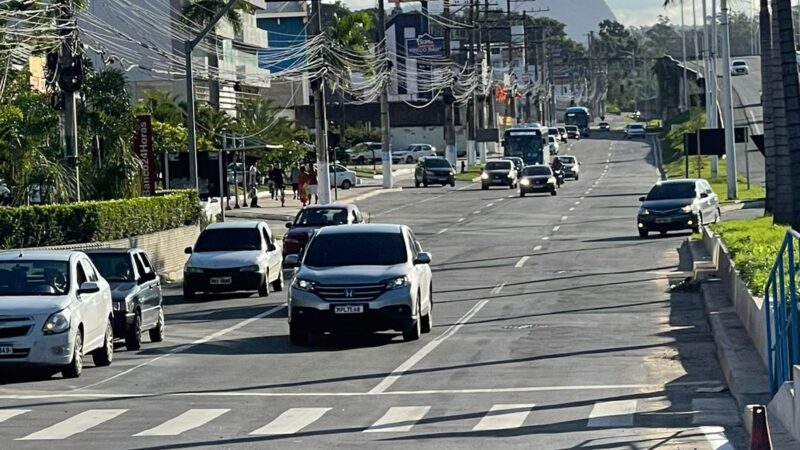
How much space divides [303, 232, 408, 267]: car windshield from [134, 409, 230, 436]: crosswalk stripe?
7945 millimetres

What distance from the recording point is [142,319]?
2508 centimetres

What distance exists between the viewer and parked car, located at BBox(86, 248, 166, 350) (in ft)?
80.6

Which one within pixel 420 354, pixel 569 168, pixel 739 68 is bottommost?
pixel 420 354

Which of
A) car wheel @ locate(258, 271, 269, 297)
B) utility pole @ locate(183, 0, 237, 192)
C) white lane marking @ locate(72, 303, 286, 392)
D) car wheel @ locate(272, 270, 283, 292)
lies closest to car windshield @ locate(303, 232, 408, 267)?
white lane marking @ locate(72, 303, 286, 392)

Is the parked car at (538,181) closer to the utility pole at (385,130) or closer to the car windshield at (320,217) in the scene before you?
the utility pole at (385,130)

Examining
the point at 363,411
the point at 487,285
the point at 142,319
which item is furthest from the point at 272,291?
the point at 363,411

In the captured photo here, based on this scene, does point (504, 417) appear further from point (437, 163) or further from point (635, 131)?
point (635, 131)

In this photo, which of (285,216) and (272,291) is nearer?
(272,291)

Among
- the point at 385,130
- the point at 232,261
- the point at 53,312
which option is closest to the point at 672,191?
the point at 232,261

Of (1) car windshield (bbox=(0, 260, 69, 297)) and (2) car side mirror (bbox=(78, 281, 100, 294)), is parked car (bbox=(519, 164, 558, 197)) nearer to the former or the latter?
(1) car windshield (bbox=(0, 260, 69, 297))

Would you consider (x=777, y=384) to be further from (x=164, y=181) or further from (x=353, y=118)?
(x=353, y=118)

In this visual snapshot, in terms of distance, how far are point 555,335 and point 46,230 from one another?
14444 mm

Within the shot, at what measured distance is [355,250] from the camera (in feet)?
83.6

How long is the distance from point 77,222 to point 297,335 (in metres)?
13.2
